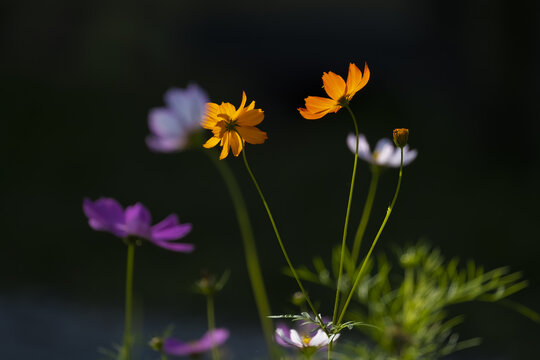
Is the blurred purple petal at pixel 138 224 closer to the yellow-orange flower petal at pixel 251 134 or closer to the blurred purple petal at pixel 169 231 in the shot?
the blurred purple petal at pixel 169 231

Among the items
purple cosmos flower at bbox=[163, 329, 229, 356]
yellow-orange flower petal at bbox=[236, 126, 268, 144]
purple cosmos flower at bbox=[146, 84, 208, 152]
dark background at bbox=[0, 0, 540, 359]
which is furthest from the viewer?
dark background at bbox=[0, 0, 540, 359]

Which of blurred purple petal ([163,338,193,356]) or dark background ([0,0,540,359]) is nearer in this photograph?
blurred purple petal ([163,338,193,356])

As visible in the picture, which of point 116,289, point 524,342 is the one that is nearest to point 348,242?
point 524,342

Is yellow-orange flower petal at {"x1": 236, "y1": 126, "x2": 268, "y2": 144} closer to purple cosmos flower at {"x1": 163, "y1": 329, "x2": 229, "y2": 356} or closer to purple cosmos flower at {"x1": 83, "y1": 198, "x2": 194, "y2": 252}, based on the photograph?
purple cosmos flower at {"x1": 83, "y1": 198, "x2": 194, "y2": 252}

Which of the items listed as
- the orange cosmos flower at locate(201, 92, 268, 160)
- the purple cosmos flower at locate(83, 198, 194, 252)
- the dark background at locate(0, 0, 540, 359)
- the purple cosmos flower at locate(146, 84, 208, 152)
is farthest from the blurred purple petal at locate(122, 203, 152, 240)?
the dark background at locate(0, 0, 540, 359)

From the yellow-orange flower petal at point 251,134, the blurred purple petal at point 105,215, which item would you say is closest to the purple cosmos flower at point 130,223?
the blurred purple petal at point 105,215

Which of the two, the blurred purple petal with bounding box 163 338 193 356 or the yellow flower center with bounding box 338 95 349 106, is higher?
the yellow flower center with bounding box 338 95 349 106

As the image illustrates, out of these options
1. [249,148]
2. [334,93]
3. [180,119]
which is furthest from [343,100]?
[249,148]
